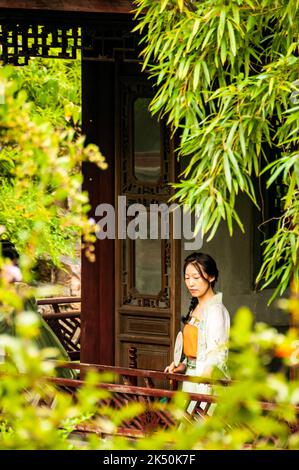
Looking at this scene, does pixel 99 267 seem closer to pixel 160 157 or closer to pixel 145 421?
pixel 160 157

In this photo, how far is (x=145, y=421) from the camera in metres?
5.86

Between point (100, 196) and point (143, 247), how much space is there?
1.45 ft

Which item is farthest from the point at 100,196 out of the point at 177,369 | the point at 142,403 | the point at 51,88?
the point at 51,88

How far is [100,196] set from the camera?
25.4ft

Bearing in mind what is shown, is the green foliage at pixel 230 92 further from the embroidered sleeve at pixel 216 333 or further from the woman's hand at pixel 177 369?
the woman's hand at pixel 177 369

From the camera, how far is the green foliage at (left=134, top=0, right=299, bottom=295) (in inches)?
226

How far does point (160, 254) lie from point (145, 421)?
1.85 metres

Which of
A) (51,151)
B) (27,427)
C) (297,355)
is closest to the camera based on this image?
(27,427)

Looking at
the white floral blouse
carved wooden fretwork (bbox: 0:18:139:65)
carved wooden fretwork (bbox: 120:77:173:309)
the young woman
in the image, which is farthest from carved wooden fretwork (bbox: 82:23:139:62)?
the white floral blouse

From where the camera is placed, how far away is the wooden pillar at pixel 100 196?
771 centimetres

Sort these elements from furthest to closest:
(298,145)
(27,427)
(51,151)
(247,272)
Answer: (247,272)
(298,145)
(51,151)
(27,427)

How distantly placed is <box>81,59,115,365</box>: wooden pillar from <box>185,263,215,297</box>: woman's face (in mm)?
1394

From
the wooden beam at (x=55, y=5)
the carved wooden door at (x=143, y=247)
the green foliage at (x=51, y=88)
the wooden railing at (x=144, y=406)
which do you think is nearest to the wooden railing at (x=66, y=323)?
the carved wooden door at (x=143, y=247)

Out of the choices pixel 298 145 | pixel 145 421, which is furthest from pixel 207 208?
pixel 145 421
